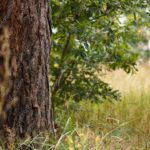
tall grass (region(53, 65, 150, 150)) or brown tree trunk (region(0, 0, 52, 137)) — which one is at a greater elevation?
brown tree trunk (region(0, 0, 52, 137))

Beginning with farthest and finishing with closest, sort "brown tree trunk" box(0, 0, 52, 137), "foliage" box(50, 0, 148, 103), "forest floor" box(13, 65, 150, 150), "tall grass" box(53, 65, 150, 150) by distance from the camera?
1. "foliage" box(50, 0, 148, 103)
2. "tall grass" box(53, 65, 150, 150)
3. "forest floor" box(13, 65, 150, 150)
4. "brown tree trunk" box(0, 0, 52, 137)

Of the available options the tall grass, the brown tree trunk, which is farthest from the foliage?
the brown tree trunk

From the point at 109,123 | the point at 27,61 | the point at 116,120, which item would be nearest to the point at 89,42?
the point at 116,120

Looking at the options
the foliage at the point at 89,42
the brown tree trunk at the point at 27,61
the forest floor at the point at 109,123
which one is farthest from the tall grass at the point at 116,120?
the brown tree trunk at the point at 27,61

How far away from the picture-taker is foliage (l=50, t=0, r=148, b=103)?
4750 mm

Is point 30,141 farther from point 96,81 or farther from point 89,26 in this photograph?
point 96,81

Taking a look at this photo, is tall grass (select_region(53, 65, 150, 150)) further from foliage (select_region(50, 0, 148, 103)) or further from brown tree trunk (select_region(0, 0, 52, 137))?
brown tree trunk (select_region(0, 0, 52, 137))

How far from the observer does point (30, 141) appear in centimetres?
391

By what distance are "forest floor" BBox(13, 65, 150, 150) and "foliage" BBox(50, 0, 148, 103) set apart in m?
0.16

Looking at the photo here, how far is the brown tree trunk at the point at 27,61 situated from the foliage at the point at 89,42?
0.67m

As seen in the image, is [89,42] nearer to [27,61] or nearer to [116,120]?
[116,120]

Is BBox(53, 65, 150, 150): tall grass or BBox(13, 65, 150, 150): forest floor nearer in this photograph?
BBox(13, 65, 150, 150): forest floor

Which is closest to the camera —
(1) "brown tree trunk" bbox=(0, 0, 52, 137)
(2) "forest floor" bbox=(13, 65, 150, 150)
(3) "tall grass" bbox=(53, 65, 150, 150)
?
(1) "brown tree trunk" bbox=(0, 0, 52, 137)

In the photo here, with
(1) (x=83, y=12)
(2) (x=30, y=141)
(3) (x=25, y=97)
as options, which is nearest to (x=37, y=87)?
(3) (x=25, y=97)
